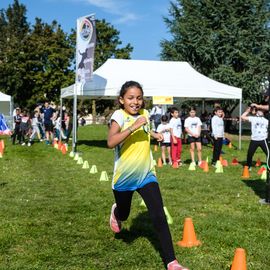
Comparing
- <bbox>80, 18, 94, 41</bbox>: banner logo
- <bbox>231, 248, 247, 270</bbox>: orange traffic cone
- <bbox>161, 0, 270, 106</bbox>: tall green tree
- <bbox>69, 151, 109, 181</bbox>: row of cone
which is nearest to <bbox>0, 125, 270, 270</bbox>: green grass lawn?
<bbox>69, 151, 109, 181</bbox>: row of cone

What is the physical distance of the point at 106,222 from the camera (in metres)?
6.42

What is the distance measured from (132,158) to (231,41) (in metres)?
32.1

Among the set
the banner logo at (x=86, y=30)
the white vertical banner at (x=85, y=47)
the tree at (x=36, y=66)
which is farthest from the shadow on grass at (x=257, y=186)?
the tree at (x=36, y=66)

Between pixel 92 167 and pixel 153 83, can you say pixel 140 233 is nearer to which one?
pixel 92 167

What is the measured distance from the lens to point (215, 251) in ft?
16.8

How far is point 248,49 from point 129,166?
106 ft

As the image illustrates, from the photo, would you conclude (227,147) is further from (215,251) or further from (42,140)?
(215,251)

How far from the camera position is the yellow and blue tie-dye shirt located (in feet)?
15.0

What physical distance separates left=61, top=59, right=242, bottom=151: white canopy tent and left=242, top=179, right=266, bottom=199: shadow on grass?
340 inches

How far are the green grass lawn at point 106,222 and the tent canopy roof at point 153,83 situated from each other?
7.90 meters

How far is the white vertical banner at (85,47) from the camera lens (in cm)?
1648

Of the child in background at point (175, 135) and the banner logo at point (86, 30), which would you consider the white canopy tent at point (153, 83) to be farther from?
the child in background at point (175, 135)

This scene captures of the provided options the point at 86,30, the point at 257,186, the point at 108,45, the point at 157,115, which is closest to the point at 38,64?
the point at 108,45

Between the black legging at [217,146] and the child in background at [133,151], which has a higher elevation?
the child in background at [133,151]
